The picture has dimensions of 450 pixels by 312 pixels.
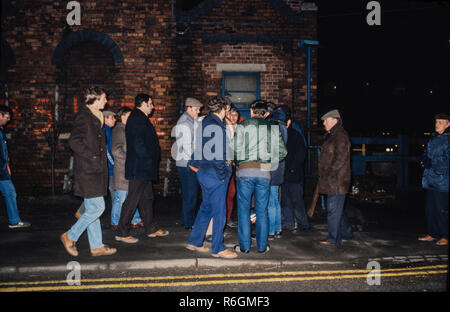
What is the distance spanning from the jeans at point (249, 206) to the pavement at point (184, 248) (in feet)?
0.68

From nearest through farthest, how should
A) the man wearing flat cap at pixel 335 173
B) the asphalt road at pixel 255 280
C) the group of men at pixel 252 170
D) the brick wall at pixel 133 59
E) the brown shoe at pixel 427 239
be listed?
the asphalt road at pixel 255 280 < the group of men at pixel 252 170 < the man wearing flat cap at pixel 335 173 < the brown shoe at pixel 427 239 < the brick wall at pixel 133 59

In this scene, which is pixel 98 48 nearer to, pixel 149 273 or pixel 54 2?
pixel 54 2

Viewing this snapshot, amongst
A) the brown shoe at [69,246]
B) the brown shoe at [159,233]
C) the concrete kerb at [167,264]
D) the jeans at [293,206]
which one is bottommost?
the concrete kerb at [167,264]

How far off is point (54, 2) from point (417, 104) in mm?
27372

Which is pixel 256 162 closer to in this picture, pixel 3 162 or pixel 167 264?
pixel 167 264

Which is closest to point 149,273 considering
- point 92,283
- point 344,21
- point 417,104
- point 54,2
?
point 92,283

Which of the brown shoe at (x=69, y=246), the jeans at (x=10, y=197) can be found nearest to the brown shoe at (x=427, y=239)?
the brown shoe at (x=69, y=246)

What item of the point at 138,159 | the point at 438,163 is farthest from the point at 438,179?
the point at 138,159

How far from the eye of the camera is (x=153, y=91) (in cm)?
1073

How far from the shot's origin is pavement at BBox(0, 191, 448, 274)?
16.3 ft

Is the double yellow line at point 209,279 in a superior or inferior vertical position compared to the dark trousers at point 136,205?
inferior

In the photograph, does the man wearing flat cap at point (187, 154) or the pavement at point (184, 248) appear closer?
the pavement at point (184, 248)

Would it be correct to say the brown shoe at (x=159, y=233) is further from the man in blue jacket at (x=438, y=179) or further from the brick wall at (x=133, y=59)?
the man in blue jacket at (x=438, y=179)

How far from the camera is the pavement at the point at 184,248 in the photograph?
4977 mm
